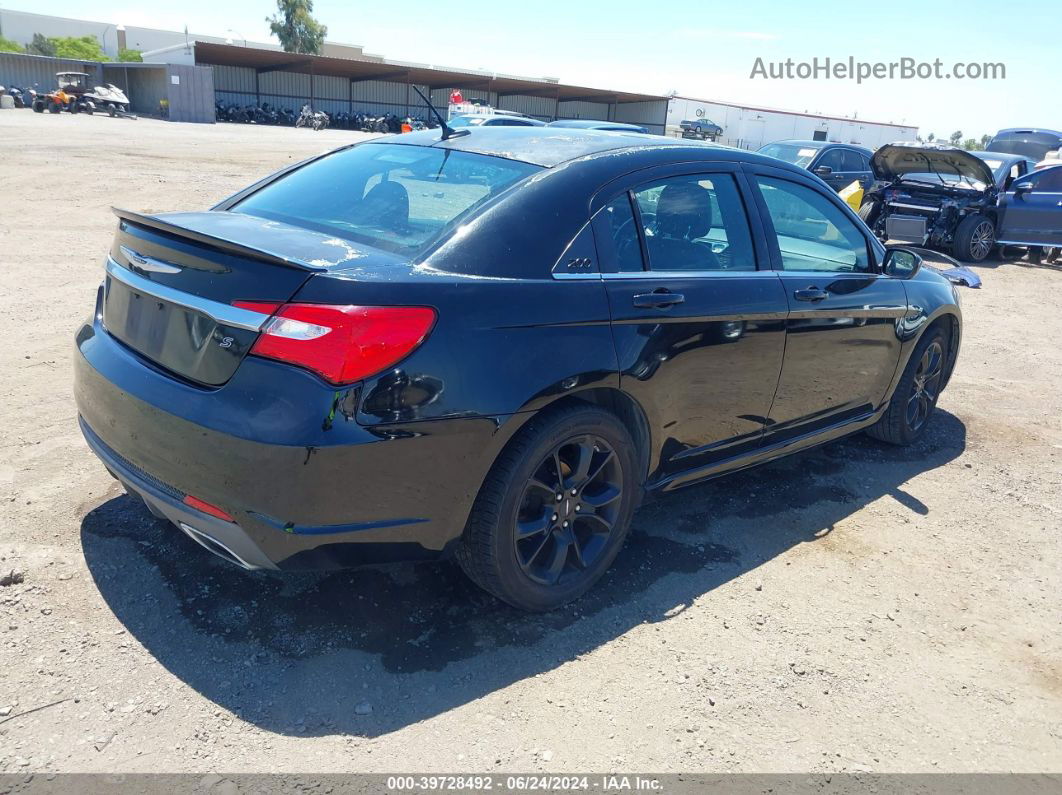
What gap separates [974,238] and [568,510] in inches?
520

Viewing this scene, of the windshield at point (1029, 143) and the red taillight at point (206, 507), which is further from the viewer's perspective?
the windshield at point (1029, 143)

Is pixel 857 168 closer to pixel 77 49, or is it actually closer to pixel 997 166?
pixel 997 166

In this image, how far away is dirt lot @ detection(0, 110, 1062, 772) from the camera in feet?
8.23

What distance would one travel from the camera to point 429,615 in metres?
3.11

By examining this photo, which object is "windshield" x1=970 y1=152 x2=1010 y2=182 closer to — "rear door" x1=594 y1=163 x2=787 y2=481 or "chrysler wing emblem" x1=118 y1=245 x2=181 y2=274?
"rear door" x1=594 y1=163 x2=787 y2=481

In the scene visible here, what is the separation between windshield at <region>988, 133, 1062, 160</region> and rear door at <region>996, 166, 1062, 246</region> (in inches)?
459

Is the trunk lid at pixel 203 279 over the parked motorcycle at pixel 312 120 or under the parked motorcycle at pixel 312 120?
under

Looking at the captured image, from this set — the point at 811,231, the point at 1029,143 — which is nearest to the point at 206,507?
the point at 811,231

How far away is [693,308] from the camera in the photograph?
11.0ft

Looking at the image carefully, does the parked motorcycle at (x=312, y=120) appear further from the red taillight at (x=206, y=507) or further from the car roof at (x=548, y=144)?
the red taillight at (x=206, y=507)

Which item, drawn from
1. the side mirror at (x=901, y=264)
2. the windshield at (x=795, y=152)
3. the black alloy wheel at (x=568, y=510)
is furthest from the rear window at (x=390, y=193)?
the windshield at (x=795, y=152)

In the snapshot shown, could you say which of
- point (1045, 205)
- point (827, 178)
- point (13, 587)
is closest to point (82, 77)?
point (827, 178)

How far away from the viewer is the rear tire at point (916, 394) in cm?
506

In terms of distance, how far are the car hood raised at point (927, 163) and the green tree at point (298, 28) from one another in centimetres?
8555
